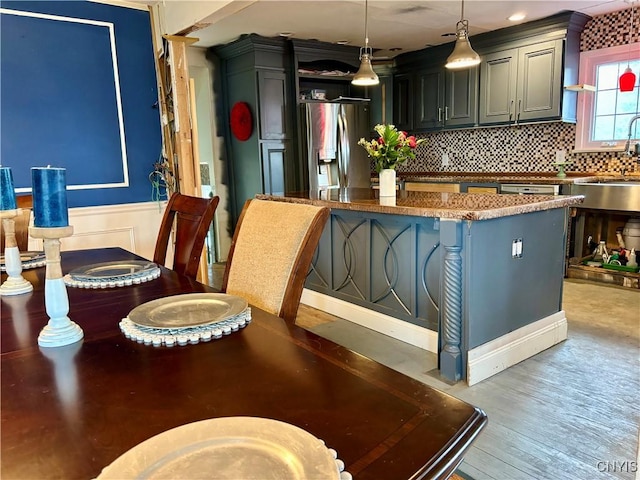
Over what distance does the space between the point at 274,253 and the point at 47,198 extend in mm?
659

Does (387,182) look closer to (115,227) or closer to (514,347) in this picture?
(514,347)

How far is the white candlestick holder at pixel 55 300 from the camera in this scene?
39.2 inches

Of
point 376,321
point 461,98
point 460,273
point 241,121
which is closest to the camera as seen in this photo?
point 460,273

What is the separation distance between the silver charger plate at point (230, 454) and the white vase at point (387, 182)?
2602 millimetres

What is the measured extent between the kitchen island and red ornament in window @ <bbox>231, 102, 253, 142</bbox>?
2.26 m

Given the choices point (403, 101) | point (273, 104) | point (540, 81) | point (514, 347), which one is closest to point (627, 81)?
point (540, 81)

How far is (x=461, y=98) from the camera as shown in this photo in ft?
18.0

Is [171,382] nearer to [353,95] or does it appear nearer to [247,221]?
[247,221]

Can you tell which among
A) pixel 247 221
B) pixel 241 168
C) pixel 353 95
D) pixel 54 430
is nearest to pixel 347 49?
pixel 353 95

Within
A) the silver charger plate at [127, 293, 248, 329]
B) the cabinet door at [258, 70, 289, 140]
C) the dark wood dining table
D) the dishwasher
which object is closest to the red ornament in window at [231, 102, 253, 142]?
the cabinet door at [258, 70, 289, 140]

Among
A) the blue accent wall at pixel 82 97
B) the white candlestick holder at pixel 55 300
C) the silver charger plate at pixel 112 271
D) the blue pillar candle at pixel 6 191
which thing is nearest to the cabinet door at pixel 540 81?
the blue accent wall at pixel 82 97

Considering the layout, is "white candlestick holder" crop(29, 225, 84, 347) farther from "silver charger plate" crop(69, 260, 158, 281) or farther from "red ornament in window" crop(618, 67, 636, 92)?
"red ornament in window" crop(618, 67, 636, 92)

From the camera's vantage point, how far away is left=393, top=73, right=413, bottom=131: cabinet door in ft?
20.1

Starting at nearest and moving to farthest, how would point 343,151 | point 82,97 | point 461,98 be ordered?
1. point 82,97
2. point 461,98
3. point 343,151
